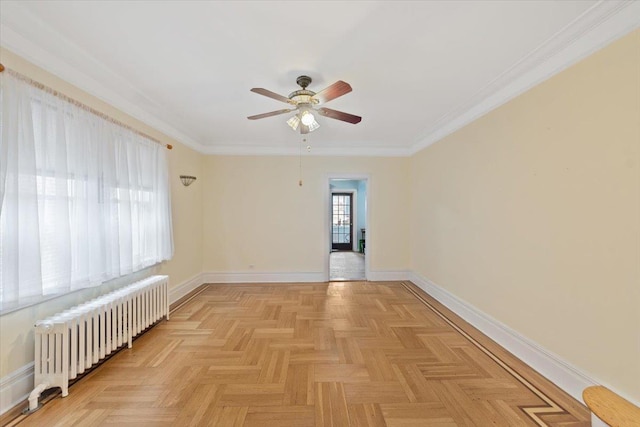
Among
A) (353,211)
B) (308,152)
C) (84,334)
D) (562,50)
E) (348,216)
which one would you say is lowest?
(84,334)

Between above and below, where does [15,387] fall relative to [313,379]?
above

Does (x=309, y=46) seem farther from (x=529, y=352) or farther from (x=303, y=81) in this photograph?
(x=529, y=352)

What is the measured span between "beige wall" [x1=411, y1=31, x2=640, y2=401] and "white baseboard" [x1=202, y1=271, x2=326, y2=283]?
2.81 metres

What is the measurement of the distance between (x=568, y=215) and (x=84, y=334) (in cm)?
396

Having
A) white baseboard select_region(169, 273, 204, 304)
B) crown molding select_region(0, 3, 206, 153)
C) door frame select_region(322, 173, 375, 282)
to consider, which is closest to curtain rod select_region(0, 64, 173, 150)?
crown molding select_region(0, 3, 206, 153)

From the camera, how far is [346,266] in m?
6.71

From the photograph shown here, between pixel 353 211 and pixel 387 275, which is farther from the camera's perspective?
pixel 353 211

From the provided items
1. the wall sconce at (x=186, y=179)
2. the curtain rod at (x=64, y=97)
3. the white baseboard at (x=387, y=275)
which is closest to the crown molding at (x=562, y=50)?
the white baseboard at (x=387, y=275)

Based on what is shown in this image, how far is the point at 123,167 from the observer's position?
278 cm

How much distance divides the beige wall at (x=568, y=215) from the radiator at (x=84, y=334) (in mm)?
3793

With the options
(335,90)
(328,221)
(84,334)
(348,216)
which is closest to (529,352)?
(335,90)

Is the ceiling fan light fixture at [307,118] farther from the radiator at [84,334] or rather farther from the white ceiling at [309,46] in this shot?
the radiator at [84,334]

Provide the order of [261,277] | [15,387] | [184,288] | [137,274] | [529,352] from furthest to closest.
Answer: [261,277] < [184,288] < [137,274] < [529,352] < [15,387]

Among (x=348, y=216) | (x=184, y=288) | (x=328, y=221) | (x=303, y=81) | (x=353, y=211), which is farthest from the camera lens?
(x=348, y=216)
